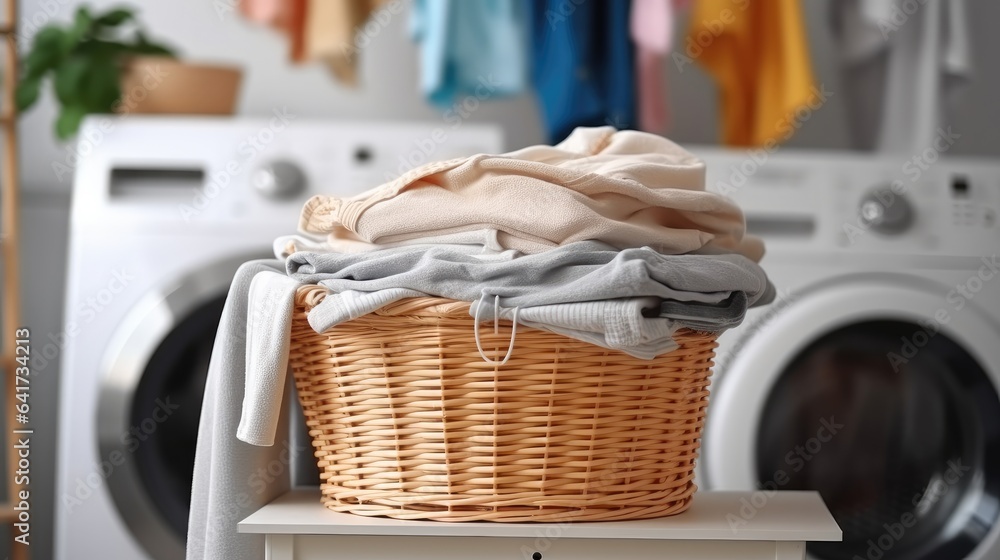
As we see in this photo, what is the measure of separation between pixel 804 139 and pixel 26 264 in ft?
5.29

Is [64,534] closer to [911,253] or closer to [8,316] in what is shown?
[8,316]

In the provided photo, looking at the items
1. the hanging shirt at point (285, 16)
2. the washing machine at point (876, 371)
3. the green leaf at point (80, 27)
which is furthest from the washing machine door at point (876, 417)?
the green leaf at point (80, 27)

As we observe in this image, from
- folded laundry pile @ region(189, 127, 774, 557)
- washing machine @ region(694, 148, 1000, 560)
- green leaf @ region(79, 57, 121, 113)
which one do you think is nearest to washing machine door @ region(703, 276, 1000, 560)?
washing machine @ region(694, 148, 1000, 560)

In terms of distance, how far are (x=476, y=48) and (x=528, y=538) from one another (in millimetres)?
1073

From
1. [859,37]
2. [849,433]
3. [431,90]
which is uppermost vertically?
[859,37]

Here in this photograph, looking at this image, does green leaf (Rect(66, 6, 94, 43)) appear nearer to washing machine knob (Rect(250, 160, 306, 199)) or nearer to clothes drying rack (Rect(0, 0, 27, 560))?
clothes drying rack (Rect(0, 0, 27, 560))

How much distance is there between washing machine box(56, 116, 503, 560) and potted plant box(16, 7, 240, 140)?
115 mm

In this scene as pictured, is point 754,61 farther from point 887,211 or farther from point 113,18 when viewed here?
point 113,18

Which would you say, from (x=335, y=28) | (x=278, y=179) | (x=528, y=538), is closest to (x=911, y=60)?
(x=335, y=28)

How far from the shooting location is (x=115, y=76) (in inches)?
65.0

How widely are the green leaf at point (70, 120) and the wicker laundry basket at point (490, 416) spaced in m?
1.10

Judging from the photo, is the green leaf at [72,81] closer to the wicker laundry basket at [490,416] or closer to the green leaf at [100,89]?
the green leaf at [100,89]

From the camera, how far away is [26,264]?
78.2 inches

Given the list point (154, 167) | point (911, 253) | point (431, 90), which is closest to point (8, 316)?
point (154, 167)
